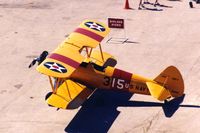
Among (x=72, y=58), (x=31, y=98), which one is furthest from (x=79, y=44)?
(x=31, y=98)

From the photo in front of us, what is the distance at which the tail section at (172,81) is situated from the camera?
2214 centimetres

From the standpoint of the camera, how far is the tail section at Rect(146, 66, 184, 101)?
22.1m

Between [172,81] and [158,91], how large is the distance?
985 millimetres

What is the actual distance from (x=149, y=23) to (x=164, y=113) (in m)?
13.7

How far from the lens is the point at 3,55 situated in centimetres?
2978

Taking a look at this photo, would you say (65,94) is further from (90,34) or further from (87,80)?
(90,34)

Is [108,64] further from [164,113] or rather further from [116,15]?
[116,15]

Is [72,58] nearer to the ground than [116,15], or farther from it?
farther from it

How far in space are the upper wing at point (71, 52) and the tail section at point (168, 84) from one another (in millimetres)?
4216

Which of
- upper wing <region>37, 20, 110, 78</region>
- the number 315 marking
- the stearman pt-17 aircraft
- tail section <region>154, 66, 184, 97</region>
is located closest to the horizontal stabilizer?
the stearman pt-17 aircraft

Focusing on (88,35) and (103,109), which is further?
(88,35)

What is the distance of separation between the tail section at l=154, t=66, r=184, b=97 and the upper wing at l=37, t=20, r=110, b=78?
447cm

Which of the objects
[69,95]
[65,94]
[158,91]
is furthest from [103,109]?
[158,91]

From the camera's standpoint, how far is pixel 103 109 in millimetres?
23078
